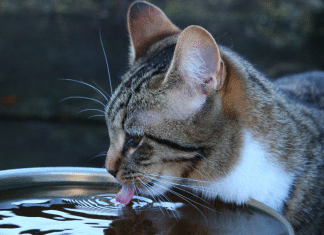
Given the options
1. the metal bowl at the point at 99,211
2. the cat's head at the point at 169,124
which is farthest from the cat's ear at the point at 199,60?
the metal bowl at the point at 99,211

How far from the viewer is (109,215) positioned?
3.04 feet

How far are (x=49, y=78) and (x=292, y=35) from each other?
182 cm

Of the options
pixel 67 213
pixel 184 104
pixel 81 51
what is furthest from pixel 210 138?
pixel 81 51

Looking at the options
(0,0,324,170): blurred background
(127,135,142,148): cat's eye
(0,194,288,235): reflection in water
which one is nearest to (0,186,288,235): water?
(0,194,288,235): reflection in water

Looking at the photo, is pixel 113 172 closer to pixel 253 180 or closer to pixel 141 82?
pixel 141 82

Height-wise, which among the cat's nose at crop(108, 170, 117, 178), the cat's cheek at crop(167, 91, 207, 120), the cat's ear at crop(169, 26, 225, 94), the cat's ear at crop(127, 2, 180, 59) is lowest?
the cat's nose at crop(108, 170, 117, 178)

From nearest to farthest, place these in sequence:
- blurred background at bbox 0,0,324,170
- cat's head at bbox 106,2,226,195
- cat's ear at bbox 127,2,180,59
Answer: cat's head at bbox 106,2,226,195 → cat's ear at bbox 127,2,180,59 → blurred background at bbox 0,0,324,170

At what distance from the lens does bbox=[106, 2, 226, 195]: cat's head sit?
1.00 meters

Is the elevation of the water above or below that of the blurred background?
below

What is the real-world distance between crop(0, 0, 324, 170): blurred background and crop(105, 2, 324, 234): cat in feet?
4.84

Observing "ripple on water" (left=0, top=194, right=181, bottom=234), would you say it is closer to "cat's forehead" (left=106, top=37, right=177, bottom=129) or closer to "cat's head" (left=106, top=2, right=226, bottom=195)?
"cat's head" (left=106, top=2, right=226, bottom=195)

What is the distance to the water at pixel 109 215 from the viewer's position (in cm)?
83

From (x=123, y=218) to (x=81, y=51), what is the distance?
2.05 m

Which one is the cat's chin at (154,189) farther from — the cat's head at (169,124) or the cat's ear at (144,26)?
the cat's ear at (144,26)
